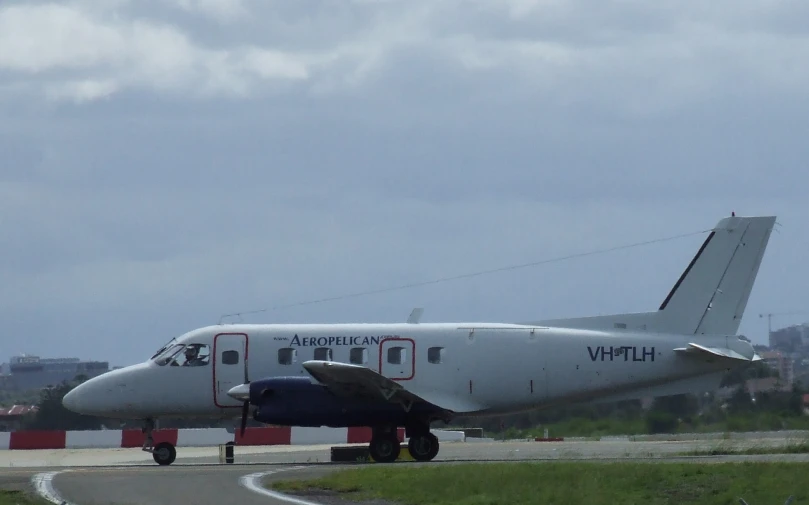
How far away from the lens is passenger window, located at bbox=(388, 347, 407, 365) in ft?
89.8

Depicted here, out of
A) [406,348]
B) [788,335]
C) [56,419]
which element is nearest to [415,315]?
[406,348]

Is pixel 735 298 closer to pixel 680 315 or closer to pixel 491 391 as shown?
pixel 680 315

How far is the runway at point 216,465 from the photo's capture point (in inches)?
747

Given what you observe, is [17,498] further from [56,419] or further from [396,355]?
[56,419]

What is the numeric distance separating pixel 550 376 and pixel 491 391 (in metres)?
1.31

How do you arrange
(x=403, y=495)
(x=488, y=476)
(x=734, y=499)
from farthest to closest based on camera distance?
(x=488, y=476)
(x=403, y=495)
(x=734, y=499)

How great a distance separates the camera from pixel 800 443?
90.9 ft

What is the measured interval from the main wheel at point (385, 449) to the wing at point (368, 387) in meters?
0.84

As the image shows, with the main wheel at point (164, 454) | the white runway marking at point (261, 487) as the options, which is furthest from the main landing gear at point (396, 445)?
the main wheel at point (164, 454)

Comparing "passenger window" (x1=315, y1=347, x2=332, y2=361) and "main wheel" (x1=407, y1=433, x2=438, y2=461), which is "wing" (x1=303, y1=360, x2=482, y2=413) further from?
"passenger window" (x1=315, y1=347, x2=332, y2=361)

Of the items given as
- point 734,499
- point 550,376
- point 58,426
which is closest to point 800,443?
point 550,376

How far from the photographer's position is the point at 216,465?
26.9 metres

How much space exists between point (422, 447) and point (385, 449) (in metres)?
0.80

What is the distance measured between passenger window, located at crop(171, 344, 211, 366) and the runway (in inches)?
Answer: 89.4
